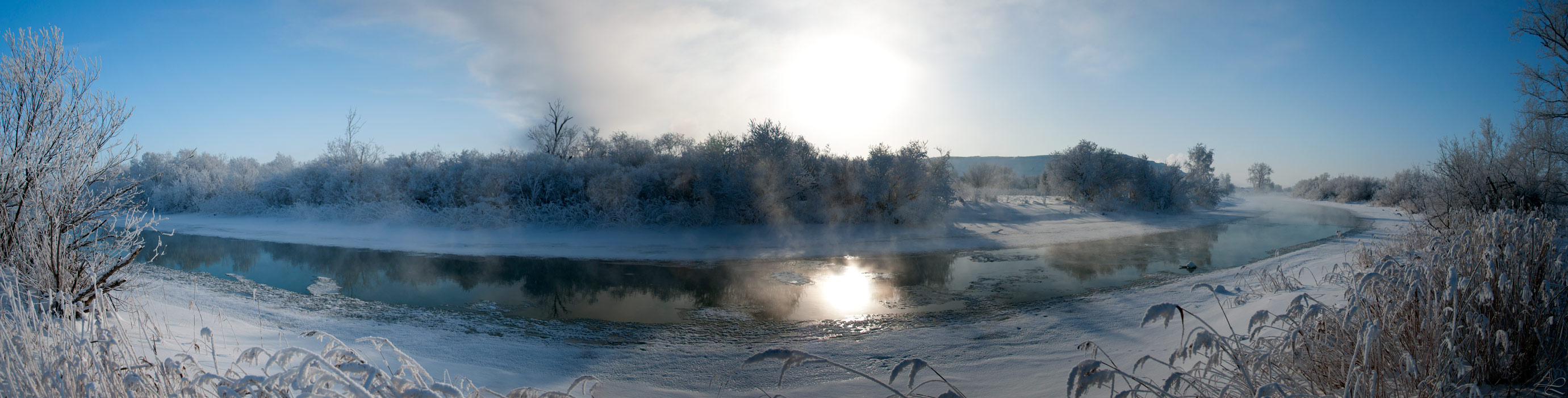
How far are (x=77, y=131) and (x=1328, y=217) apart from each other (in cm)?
3422

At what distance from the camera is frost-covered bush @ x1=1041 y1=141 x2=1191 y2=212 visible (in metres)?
25.9

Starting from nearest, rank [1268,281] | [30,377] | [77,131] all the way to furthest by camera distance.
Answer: [30,377], [77,131], [1268,281]

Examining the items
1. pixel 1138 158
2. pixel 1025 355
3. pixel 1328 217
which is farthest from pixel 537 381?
pixel 1328 217

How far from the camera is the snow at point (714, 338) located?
14.7ft

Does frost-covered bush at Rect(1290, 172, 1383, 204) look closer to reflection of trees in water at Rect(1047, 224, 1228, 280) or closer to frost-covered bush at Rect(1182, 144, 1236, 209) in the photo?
frost-covered bush at Rect(1182, 144, 1236, 209)

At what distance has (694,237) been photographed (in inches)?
588

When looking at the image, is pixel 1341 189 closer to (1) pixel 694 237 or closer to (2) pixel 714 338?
(1) pixel 694 237

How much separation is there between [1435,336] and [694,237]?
1338cm

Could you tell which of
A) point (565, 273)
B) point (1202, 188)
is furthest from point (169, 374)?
point (1202, 188)

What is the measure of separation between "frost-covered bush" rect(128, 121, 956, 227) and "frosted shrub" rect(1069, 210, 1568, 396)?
45.4ft

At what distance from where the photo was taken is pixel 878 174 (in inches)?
698

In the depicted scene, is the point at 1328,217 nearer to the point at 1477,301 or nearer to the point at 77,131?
the point at 1477,301

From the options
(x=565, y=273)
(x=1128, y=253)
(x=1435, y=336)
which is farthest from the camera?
(x=1128, y=253)

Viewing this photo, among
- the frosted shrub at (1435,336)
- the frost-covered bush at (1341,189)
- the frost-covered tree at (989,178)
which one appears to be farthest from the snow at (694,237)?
the frost-covered bush at (1341,189)
